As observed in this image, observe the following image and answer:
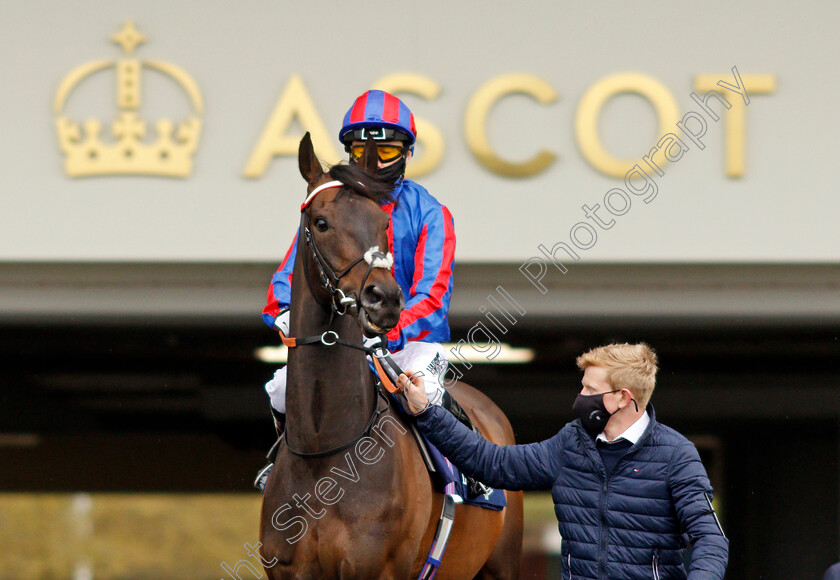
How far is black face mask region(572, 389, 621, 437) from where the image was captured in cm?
292

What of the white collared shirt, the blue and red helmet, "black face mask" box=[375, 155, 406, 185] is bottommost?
the white collared shirt

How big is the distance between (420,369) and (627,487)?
1075 millimetres

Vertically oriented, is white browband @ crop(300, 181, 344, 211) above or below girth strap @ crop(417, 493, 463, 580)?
above

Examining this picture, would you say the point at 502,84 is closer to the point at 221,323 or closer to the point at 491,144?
the point at 491,144

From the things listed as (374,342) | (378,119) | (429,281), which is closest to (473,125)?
(378,119)

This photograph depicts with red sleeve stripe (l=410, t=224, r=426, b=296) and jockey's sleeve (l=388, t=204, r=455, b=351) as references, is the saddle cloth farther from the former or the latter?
red sleeve stripe (l=410, t=224, r=426, b=296)

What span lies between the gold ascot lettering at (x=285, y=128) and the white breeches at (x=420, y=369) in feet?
10.5

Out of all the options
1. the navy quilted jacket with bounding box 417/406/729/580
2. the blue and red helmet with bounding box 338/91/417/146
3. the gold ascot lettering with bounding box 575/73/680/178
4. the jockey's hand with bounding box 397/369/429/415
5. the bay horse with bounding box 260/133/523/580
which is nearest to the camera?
the navy quilted jacket with bounding box 417/406/729/580

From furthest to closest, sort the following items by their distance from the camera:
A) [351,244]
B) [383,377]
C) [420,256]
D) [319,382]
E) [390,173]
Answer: [420,256] < [383,377] < [390,173] < [319,382] < [351,244]

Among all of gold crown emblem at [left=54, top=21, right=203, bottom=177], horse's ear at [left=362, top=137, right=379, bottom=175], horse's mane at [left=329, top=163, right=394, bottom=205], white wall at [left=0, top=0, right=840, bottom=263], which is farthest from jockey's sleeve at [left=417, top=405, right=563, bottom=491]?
gold crown emblem at [left=54, top=21, right=203, bottom=177]

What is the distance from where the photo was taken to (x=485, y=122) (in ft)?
22.4

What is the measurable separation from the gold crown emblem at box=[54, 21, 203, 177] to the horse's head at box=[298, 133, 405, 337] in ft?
12.1

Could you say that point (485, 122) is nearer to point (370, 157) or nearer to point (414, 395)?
point (370, 157)

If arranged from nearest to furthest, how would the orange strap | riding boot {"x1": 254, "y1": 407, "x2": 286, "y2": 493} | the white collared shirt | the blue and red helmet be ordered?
the white collared shirt, the orange strap, riding boot {"x1": 254, "y1": 407, "x2": 286, "y2": 493}, the blue and red helmet
